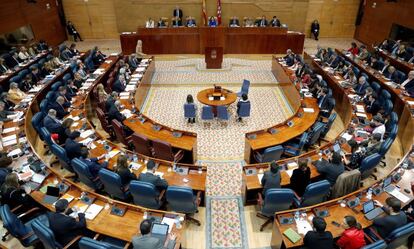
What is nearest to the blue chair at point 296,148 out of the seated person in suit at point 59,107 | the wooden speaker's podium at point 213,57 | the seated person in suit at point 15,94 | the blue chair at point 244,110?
the blue chair at point 244,110

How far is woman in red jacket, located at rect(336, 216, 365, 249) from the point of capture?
508 cm

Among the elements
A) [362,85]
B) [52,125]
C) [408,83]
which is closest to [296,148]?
[362,85]

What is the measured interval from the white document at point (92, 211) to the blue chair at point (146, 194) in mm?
762

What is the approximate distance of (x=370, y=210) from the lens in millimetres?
5988

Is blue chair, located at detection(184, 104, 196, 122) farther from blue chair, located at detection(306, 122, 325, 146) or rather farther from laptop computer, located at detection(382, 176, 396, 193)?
laptop computer, located at detection(382, 176, 396, 193)

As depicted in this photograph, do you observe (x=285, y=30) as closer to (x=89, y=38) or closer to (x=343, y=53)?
(x=343, y=53)

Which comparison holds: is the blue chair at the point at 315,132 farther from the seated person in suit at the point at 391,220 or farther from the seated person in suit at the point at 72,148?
the seated person in suit at the point at 72,148

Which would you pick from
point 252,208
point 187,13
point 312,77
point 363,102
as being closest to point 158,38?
point 187,13

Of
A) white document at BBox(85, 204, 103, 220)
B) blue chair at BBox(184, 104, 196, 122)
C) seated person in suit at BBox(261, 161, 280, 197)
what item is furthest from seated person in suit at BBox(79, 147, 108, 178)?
blue chair at BBox(184, 104, 196, 122)

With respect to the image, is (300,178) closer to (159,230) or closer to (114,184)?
(159,230)

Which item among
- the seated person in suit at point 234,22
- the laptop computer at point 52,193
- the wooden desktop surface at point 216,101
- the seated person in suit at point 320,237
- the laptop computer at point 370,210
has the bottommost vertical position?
the wooden desktop surface at point 216,101

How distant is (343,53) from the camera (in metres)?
15.7

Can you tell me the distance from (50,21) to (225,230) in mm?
20844

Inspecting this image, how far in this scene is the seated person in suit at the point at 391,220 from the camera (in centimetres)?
530
